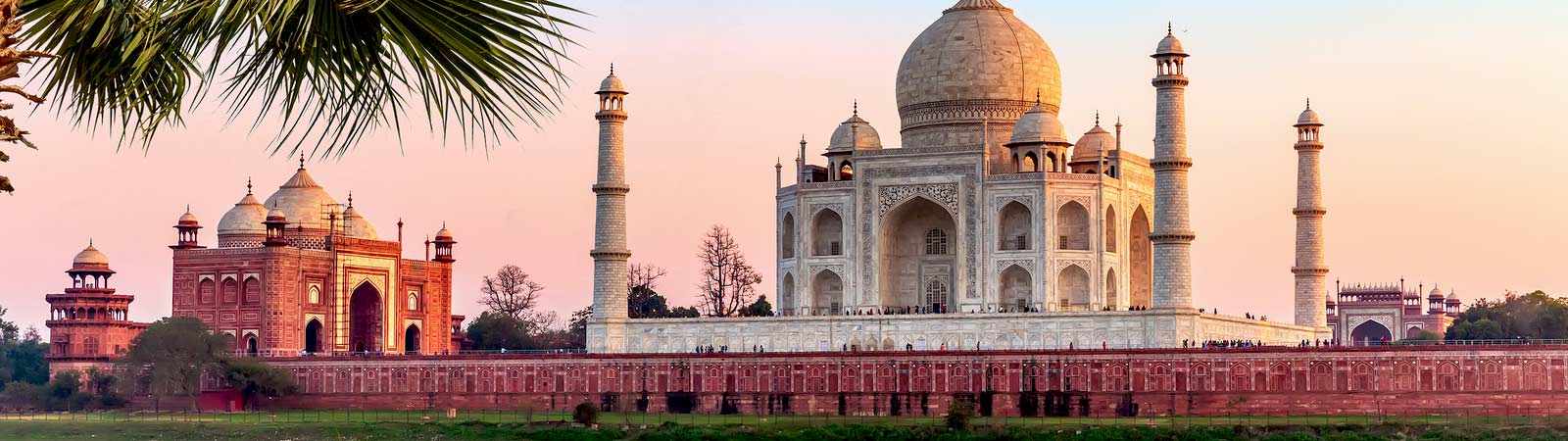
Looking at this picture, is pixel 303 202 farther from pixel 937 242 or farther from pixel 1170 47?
pixel 1170 47

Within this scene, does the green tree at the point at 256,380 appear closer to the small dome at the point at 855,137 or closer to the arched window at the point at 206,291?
the arched window at the point at 206,291

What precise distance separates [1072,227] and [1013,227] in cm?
153

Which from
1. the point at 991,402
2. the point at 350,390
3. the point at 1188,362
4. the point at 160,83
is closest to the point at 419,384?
the point at 350,390

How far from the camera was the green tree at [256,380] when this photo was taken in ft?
185

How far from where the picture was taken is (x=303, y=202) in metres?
69.1

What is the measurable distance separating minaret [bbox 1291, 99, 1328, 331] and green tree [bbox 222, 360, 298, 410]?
26.7 meters

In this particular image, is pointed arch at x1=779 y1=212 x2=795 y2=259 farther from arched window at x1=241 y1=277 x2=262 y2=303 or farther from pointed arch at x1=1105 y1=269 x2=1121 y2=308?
arched window at x1=241 y1=277 x2=262 y2=303

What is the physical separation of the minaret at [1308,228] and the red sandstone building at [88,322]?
3357 cm

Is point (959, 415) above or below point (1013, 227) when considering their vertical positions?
below

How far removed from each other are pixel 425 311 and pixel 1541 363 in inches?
1440

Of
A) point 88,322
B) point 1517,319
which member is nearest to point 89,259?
point 88,322

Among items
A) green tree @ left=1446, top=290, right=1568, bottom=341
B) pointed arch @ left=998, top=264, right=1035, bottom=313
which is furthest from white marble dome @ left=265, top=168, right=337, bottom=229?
green tree @ left=1446, top=290, right=1568, bottom=341

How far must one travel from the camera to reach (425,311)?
228 feet

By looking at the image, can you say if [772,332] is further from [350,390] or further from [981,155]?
[350,390]
